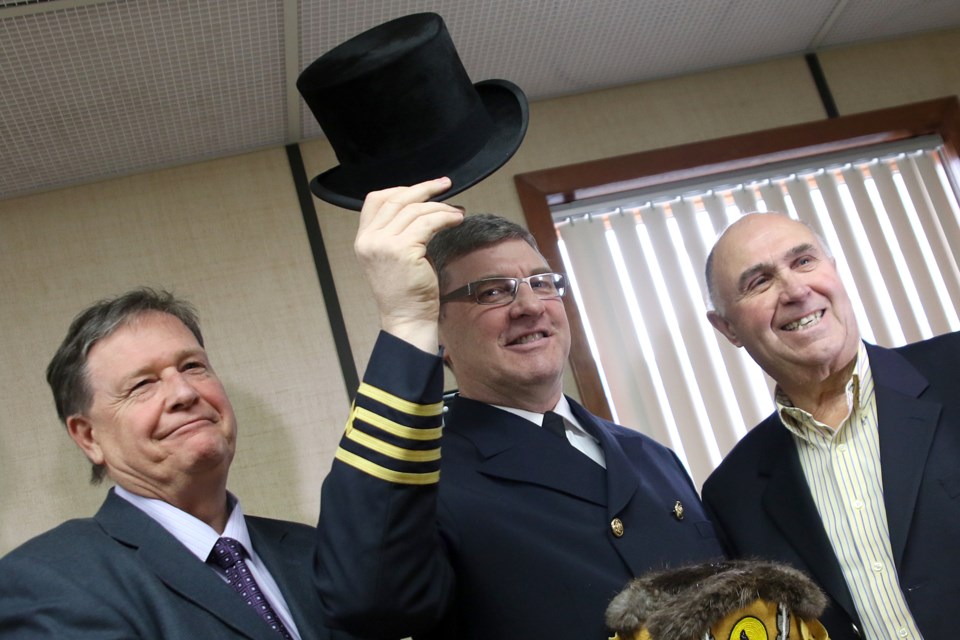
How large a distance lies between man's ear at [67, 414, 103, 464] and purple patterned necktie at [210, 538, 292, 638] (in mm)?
267

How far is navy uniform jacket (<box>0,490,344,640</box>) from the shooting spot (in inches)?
57.7

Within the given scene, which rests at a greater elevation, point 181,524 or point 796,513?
point 181,524

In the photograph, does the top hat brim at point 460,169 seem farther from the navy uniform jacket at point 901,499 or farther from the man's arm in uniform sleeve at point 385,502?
the navy uniform jacket at point 901,499

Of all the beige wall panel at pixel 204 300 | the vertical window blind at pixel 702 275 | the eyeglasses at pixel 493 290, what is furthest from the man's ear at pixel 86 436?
the vertical window blind at pixel 702 275

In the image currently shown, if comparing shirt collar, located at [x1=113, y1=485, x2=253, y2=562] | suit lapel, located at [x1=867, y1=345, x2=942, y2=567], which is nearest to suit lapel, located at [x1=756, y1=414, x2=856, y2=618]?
suit lapel, located at [x1=867, y1=345, x2=942, y2=567]

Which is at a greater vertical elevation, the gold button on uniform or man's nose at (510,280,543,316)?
man's nose at (510,280,543,316)

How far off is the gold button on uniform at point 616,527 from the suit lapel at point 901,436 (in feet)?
1.65

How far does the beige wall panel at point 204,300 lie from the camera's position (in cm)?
271

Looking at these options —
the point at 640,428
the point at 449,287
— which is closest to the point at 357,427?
the point at 449,287

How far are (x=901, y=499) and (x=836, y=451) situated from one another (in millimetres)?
186

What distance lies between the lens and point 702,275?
313 centimetres

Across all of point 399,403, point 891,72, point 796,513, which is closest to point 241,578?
point 399,403

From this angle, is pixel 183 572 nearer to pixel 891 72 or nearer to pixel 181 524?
pixel 181 524

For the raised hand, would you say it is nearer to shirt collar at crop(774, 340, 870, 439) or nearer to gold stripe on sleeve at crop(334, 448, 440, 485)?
gold stripe on sleeve at crop(334, 448, 440, 485)
